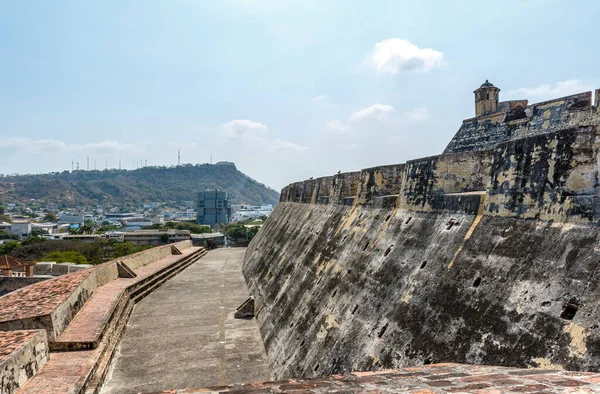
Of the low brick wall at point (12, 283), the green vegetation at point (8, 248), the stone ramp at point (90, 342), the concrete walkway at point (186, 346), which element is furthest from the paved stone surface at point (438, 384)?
the green vegetation at point (8, 248)

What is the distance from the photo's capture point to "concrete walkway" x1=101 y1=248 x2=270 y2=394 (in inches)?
340

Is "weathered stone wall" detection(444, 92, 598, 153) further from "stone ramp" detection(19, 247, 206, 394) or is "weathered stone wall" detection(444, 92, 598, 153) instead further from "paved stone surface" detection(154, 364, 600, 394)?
"stone ramp" detection(19, 247, 206, 394)

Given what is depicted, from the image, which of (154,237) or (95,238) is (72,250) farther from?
(154,237)

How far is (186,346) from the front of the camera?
10578 millimetres

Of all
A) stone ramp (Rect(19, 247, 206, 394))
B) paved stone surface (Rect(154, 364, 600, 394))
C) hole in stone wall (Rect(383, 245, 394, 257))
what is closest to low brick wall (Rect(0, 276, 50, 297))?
stone ramp (Rect(19, 247, 206, 394))

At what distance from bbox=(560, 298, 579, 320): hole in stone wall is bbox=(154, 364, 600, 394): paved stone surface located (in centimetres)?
84

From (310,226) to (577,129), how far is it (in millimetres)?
11092

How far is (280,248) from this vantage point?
17.1 meters

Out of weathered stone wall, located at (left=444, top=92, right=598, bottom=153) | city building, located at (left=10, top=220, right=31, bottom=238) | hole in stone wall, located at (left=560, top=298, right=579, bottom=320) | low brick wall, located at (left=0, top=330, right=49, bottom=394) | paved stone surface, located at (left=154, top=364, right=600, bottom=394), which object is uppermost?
weathered stone wall, located at (left=444, top=92, right=598, bottom=153)

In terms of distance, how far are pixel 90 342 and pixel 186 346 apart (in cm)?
252

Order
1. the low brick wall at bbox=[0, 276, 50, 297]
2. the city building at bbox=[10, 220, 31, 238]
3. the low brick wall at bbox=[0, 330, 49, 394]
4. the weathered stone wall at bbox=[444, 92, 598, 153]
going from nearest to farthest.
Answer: the low brick wall at bbox=[0, 330, 49, 394] < the weathered stone wall at bbox=[444, 92, 598, 153] < the low brick wall at bbox=[0, 276, 50, 297] < the city building at bbox=[10, 220, 31, 238]

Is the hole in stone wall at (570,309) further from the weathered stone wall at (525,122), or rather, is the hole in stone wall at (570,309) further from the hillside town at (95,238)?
the hillside town at (95,238)

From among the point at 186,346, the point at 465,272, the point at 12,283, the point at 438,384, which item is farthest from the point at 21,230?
the point at 438,384

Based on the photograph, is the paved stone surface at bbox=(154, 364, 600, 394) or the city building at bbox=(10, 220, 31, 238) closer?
the paved stone surface at bbox=(154, 364, 600, 394)
